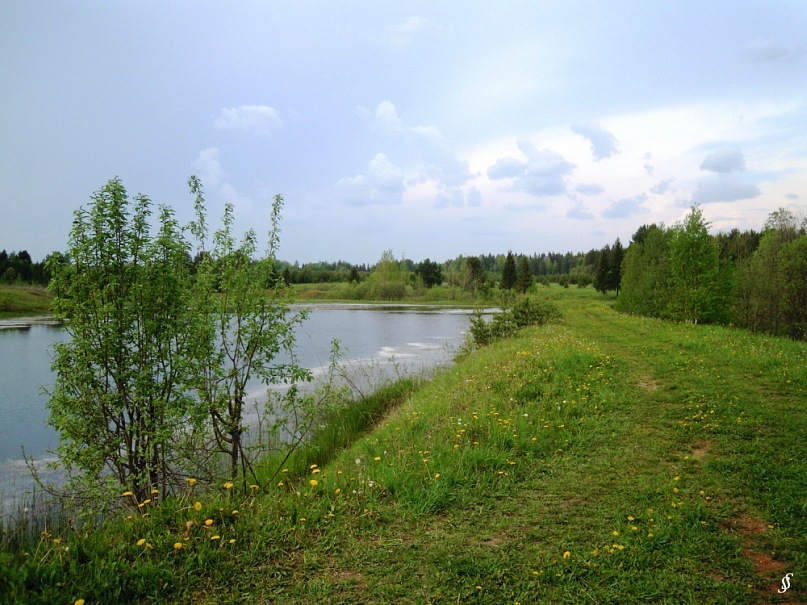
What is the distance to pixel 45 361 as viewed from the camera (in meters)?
17.9

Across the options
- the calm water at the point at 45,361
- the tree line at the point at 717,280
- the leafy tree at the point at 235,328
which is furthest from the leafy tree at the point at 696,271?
the leafy tree at the point at 235,328

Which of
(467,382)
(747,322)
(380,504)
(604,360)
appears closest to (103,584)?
(380,504)

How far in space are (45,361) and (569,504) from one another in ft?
68.1

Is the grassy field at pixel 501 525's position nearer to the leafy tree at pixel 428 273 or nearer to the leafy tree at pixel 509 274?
the leafy tree at pixel 509 274

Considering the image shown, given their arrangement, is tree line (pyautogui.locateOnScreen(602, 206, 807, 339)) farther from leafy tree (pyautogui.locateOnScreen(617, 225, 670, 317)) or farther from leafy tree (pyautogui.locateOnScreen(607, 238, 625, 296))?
leafy tree (pyautogui.locateOnScreen(607, 238, 625, 296))

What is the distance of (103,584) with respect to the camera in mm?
2979

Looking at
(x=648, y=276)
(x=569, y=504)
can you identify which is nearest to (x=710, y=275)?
(x=648, y=276)

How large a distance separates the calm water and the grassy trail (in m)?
2.76

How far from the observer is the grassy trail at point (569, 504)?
3.28m

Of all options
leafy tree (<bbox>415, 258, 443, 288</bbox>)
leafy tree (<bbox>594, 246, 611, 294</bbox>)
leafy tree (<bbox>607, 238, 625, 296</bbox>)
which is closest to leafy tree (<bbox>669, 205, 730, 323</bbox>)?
leafy tree (<bbox>607, 238, 625, 296</bbox>)

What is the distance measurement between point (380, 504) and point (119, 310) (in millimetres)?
4004

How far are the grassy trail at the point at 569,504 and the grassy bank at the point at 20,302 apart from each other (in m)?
48.2

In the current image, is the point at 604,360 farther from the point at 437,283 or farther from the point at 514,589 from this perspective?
the point at 437,283

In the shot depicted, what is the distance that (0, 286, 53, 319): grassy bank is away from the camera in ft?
139
